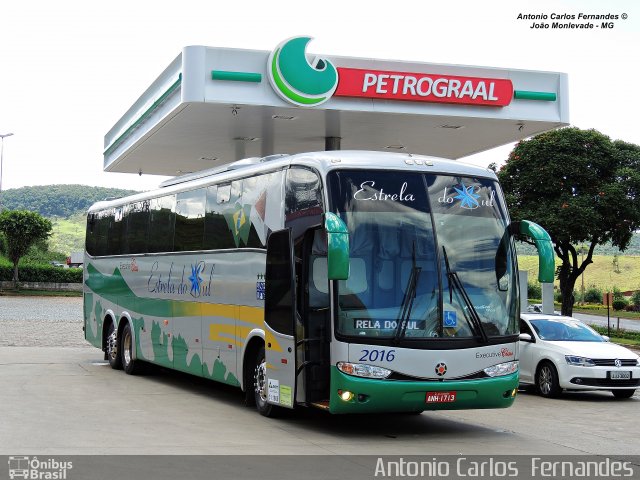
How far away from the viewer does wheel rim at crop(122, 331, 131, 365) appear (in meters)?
A: 20.0

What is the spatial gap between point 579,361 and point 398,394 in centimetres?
750

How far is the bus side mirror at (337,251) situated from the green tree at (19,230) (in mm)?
59053

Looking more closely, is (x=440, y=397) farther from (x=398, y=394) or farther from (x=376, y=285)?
(x=376, y=285)

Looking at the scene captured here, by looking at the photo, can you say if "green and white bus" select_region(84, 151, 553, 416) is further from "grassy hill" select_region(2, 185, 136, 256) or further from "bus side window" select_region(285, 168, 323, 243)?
"grassy hill" select_region(2, 185, 136, 256)

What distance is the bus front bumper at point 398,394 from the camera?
37.6ft

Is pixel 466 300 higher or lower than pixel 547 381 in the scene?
higher

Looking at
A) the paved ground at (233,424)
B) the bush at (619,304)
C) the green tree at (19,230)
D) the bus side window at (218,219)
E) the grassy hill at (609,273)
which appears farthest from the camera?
the grassy hill at (609,273)

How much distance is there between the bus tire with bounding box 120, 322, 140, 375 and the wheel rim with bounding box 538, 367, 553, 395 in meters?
7.84

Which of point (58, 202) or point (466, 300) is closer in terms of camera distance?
point (466, 300)

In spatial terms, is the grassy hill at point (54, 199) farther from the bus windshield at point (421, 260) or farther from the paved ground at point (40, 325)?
the bus windshield at point (421, 260)

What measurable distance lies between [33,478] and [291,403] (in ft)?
14.0

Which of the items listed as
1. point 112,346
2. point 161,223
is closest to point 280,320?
point 161,223

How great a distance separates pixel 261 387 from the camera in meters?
13.8

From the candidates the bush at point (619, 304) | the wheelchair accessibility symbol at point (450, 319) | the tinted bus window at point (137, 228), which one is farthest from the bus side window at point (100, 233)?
the bush at point (619, 304)
